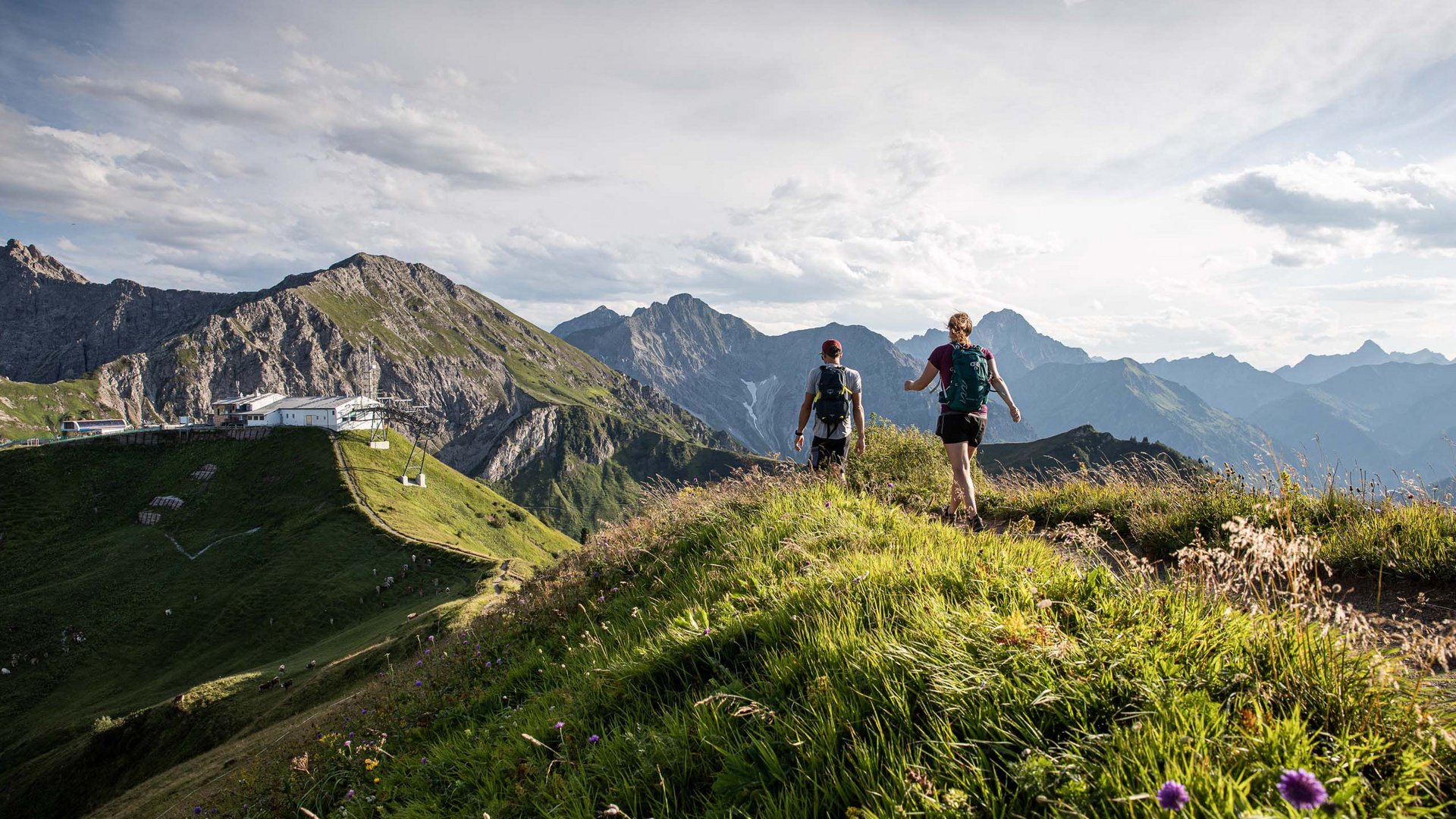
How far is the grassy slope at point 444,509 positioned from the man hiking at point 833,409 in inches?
3027

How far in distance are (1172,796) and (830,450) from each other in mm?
9755

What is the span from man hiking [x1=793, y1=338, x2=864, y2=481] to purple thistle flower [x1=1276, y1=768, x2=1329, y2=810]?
9.41 meters

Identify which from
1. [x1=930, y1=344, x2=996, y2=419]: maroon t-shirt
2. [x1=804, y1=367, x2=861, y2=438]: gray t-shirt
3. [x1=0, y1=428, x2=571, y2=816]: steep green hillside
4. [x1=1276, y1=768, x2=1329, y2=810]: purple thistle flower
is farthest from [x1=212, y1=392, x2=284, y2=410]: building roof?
[x1=1276, y1=768, x2=1329, y2=810]: purple thistle flower

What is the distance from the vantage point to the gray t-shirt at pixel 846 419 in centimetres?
1136

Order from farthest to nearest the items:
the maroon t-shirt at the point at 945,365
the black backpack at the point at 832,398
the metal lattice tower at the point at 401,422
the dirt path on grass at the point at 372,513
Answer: the metal lattice tower at the point at 401,422, the dirt path on grass at the point at 372,513, the black backpack at the point at 832,398, the maroon t-shirt at the point at 945,365

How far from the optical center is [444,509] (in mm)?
108188

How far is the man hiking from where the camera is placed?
11281 mm

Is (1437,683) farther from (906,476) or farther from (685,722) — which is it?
(906,476)

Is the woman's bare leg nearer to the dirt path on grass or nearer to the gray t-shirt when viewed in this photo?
the gray t-shirt

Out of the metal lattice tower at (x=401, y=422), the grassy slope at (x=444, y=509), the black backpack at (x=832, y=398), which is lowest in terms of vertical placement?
the grassy slope at (x=444, y=509)

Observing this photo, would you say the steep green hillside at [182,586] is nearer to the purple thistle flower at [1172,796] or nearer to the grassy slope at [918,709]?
the grassy slope at [918,709]

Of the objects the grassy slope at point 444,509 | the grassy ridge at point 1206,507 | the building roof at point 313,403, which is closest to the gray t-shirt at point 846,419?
the grassy ridge at point 1206,507

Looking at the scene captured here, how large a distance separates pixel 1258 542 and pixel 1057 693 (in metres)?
1.54

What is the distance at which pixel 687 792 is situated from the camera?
3.15 meters
